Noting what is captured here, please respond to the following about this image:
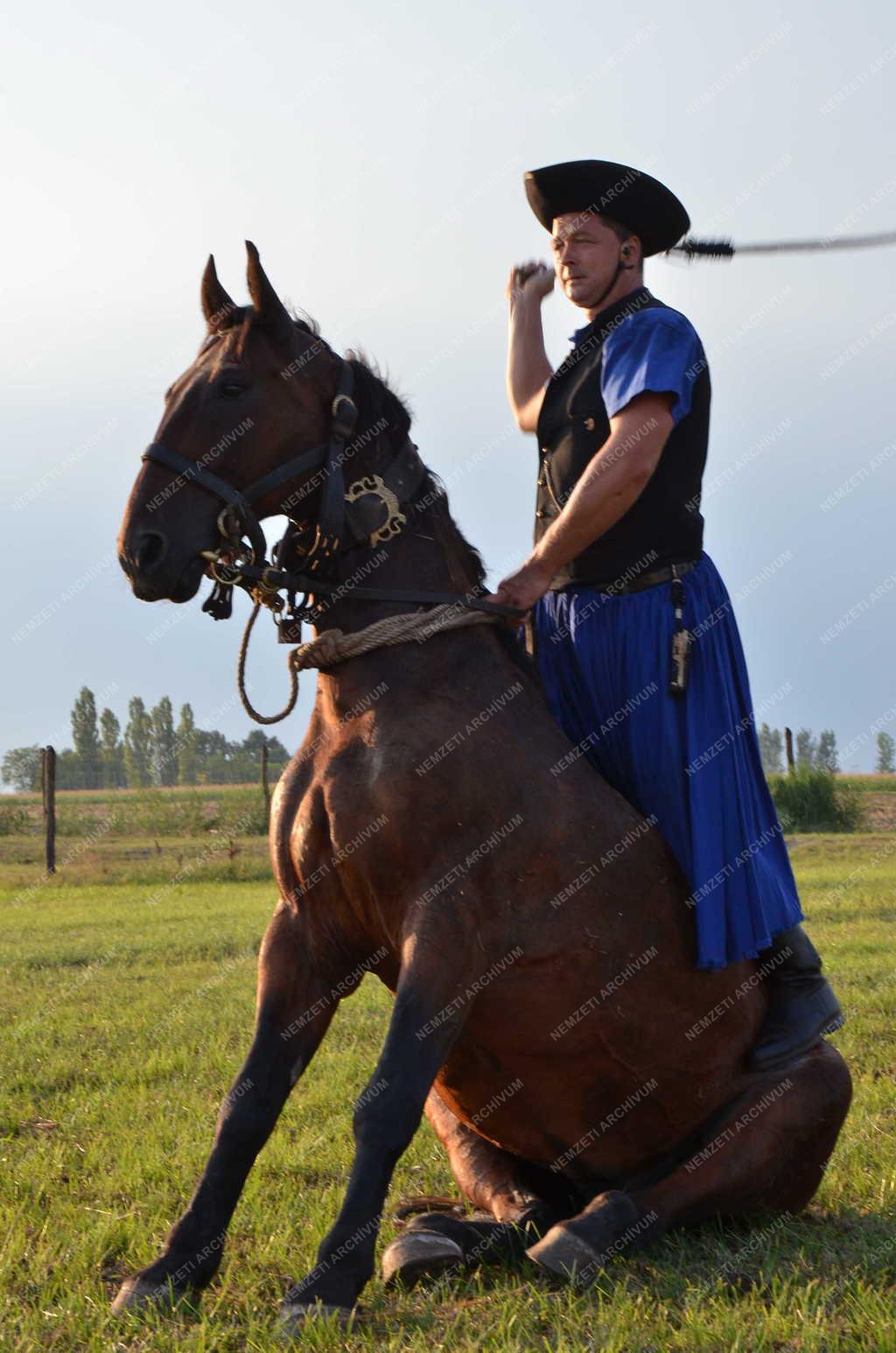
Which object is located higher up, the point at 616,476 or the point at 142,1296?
the point at 616,476

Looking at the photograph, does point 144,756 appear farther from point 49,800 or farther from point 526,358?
point 526,358

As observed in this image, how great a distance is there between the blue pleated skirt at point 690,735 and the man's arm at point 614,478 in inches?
14.2

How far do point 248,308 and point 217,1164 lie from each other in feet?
6.91

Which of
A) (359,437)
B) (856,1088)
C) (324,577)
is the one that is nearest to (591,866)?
(324,577)

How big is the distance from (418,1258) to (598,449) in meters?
2.13

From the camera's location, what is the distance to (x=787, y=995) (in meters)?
3.89

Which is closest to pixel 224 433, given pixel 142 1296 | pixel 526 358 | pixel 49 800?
pixel 526 358

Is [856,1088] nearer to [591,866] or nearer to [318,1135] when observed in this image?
[318,1135]

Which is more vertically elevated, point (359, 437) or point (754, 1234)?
point (359, 437)

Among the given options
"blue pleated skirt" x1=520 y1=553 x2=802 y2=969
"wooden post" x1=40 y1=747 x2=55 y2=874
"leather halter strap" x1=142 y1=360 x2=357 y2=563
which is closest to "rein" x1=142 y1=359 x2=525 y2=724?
"leather halter strap" x1=142 y1=360 x2=357 y2=563

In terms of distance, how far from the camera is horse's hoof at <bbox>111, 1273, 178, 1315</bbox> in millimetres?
3131

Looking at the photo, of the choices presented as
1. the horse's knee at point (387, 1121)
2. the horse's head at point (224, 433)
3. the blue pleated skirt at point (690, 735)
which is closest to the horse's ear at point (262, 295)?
the horse's head at point (224, 433)

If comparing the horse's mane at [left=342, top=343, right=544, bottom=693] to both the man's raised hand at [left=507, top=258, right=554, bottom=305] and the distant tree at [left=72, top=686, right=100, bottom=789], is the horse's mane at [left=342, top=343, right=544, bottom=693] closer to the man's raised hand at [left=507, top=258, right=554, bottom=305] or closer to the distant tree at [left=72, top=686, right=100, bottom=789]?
the man's raised hand at [left=507, top=258, right=554, bottom=305]

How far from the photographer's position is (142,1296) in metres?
3.15
